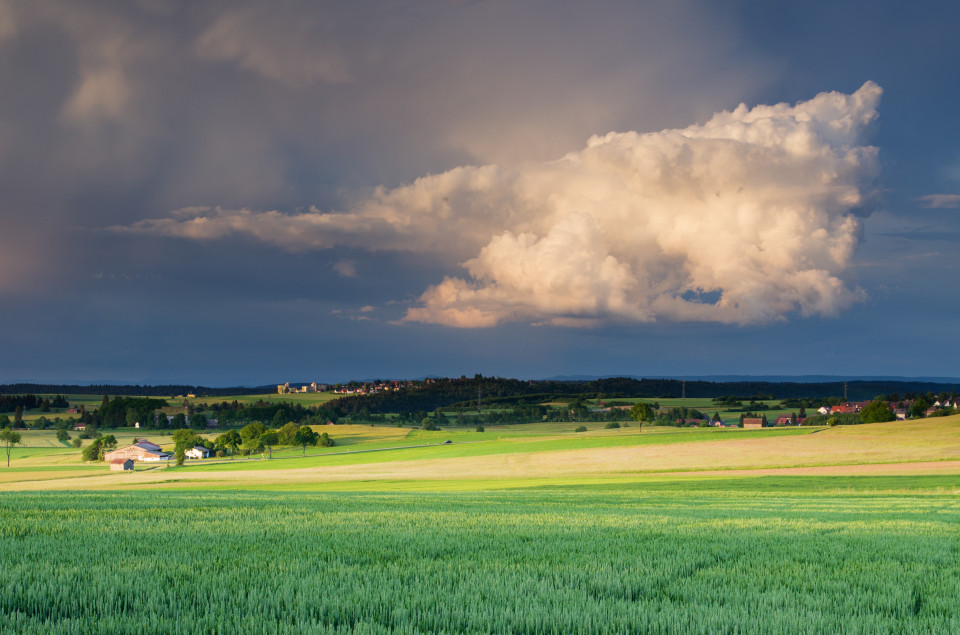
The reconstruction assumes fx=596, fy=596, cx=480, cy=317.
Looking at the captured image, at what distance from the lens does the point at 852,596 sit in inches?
220

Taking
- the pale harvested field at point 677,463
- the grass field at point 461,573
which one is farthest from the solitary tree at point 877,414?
the grass field at point 461,573

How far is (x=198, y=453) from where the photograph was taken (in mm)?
119000

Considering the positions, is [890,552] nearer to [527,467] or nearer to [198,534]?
[198,534]

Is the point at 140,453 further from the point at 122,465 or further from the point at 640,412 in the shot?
the point at 640,412

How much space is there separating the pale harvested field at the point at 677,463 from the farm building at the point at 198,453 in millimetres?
42509

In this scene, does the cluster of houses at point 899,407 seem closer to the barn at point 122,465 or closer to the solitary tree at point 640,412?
the solitary tree at point 640,412

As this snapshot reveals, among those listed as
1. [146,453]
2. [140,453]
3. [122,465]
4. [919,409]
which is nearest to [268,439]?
[122,465]

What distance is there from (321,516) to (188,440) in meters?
115

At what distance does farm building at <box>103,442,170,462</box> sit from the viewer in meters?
113

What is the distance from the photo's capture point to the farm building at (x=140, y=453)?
371 ft

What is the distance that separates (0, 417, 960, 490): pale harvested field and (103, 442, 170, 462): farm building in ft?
130

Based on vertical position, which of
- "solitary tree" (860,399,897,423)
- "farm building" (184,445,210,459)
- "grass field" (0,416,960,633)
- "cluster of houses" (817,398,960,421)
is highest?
"grass field" (0,416,960,633)

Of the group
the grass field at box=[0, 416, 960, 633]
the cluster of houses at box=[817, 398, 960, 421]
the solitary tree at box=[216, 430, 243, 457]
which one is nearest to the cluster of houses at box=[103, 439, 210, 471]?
the solitary tree at box=[216, 430, 243, 457]

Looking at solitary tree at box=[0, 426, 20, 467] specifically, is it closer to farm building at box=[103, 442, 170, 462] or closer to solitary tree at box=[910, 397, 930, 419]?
farm building at box=[103, 442, 170, 462]
